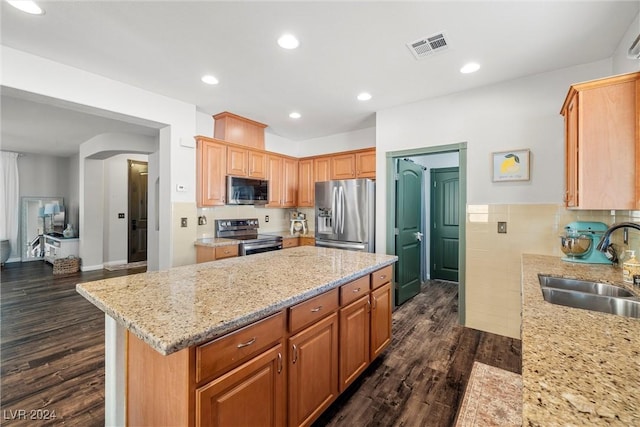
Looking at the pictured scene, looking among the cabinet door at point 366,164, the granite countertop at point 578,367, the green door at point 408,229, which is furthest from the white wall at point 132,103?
the granite countertop at point 578,367

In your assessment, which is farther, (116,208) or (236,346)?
(116,208)

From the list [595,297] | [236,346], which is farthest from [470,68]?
[236,346]

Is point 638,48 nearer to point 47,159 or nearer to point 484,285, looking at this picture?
point 484,285

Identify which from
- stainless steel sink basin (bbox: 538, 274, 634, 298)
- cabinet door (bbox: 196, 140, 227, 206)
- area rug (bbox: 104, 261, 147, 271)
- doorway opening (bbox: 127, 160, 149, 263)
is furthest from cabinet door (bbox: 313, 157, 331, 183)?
area rug (bbox: 104, 261, 147, 271)

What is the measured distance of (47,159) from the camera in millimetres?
6918

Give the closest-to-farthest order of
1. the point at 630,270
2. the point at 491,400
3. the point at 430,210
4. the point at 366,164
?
the point at 491,400, the point at 630,270, the point at 366,164, the point at 430,210

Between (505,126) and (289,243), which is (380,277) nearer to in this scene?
(505,126)

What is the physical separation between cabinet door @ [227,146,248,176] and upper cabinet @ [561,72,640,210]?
144 inches

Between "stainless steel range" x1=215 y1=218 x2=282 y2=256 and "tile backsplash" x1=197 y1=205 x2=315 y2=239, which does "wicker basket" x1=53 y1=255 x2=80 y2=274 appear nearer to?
"tile backsplash" x1=197 y1=205 x2=315 y2=239

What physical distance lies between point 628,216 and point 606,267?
416 mm

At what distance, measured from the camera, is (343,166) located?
450cm

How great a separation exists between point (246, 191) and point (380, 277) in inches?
102

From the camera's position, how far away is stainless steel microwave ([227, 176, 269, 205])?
3895mm

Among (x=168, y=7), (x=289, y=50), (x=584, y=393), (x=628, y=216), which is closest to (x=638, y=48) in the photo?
(x=628, y=216)
